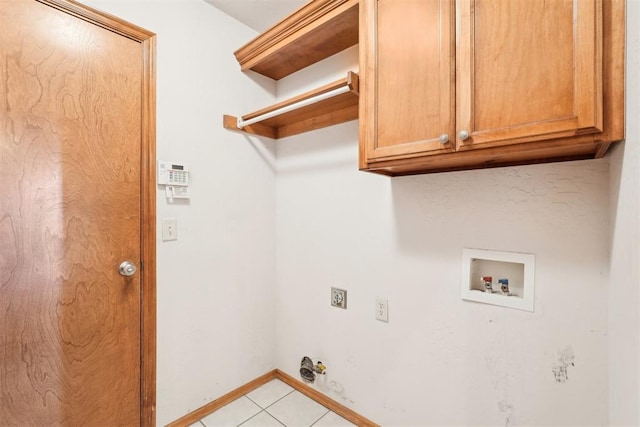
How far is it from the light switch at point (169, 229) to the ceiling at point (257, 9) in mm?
1313

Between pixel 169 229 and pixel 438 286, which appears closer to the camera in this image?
pixel 438 286

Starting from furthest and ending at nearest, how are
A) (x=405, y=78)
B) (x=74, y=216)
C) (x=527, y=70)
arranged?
1. (x=74, y=216)
2. (x=405, y=78)
3. (x=527, y=70)

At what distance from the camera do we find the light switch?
1.54m

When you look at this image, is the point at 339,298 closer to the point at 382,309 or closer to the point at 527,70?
the point at 382,309

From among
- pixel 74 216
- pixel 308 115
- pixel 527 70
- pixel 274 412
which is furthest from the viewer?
pixel 308 115

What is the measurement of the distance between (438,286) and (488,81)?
872mm

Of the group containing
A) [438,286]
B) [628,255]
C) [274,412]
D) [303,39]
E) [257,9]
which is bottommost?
[274,412]

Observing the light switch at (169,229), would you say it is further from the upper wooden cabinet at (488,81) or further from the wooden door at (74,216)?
the upper wooden cabinet at (488,81)

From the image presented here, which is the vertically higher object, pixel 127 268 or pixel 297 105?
pixel 297 105

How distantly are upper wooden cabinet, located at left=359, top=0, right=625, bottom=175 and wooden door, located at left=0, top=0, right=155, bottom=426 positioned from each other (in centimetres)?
116

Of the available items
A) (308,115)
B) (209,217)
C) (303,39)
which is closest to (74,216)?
(209,217)

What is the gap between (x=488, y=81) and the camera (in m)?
0.90

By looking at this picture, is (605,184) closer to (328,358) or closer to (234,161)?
(328,358)

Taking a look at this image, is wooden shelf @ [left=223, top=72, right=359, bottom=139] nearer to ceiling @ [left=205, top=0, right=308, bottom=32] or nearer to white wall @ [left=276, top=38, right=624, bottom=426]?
white wall @ [left=276, top=38, right=624, bottom=426]
